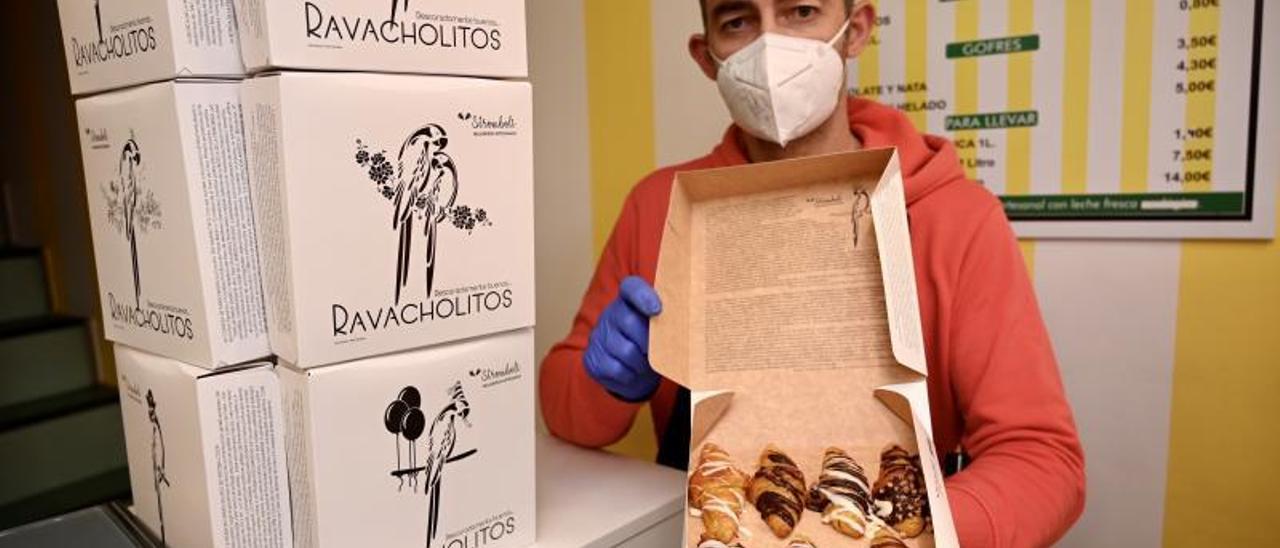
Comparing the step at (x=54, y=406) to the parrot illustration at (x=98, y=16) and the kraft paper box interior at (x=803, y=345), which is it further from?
the kraft paper box interior at (x=803, y=345)

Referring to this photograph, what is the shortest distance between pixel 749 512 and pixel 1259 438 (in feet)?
3.02

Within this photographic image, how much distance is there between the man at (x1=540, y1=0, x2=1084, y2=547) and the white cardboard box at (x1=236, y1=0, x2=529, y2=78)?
0.93 ft

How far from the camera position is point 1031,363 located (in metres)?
0.98

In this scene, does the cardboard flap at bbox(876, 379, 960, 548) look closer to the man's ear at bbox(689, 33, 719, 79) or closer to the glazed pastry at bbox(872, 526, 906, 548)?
the glazed pastry at bbox(872, 526, 906, 548)

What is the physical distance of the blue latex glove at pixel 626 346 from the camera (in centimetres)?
88

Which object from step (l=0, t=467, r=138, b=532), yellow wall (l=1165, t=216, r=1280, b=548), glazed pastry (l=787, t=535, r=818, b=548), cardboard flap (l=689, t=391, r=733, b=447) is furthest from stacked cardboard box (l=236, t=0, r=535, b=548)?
step (l=0, t=467, r=138, b=532)

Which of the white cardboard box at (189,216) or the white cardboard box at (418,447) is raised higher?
the white cardboard box at (189,216)

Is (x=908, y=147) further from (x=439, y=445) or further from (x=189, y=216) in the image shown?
(x=189, y=216)

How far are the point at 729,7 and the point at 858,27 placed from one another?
0.70 ft

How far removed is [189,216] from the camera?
0.73 meters

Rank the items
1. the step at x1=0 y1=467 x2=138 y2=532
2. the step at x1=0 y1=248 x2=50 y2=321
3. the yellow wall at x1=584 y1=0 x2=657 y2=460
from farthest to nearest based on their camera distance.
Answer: the step at x1=0 y1=248 x2=50 y2=321
the step at x1=0 y1=467 x2=138 y2=532
the yellow wall at x1=584 y1=0 x2=657 y2=460

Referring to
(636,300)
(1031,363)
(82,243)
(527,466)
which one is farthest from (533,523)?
(82,243)

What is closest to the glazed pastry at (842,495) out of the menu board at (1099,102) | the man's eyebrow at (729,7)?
the man's eyebrow at (729,7)

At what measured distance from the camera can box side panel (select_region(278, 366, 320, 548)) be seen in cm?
74
